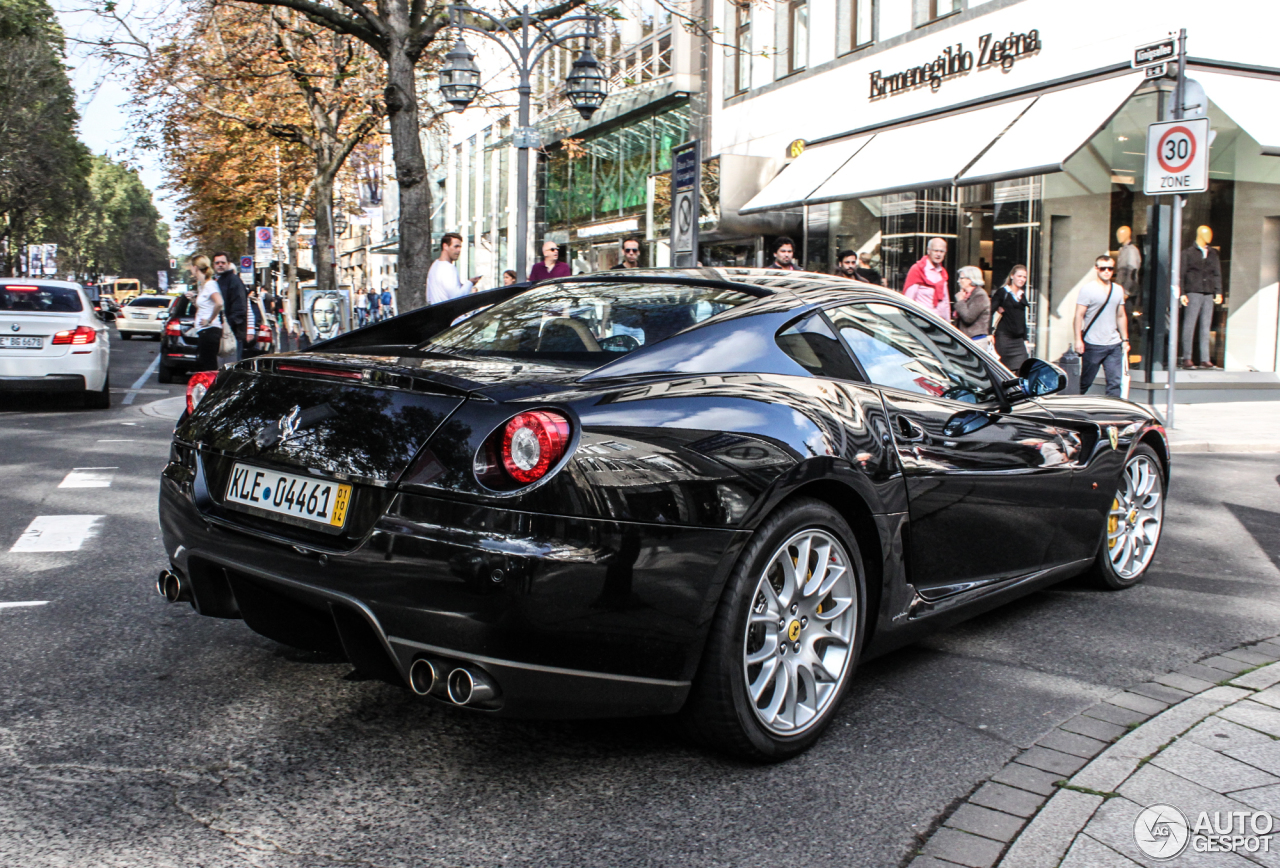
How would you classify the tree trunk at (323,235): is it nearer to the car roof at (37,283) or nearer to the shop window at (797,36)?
the shop window at (797,36)

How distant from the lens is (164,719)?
3.45m

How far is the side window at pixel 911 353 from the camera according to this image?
387 cm

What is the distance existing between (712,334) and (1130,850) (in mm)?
1699

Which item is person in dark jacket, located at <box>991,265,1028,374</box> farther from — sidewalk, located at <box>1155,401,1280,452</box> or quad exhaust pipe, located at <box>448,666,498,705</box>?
quad exhaust pipe, located at <box>448,666,498,705</box>

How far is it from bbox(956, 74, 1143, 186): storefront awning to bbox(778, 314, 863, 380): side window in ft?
41.3

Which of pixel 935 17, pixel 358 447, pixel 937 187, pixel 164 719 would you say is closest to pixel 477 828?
pixel 358 447

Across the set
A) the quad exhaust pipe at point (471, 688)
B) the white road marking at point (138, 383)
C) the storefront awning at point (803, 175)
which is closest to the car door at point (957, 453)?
the quad exhaust pipe at point (471, 688)

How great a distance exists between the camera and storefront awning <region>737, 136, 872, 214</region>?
2077 cm

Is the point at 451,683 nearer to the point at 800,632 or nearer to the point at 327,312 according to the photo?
the point at 800,632

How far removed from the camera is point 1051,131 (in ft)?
51.7

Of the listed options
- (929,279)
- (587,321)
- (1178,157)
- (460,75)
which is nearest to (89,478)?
(587,321)

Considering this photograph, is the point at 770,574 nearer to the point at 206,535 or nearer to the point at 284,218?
the point at 206,535

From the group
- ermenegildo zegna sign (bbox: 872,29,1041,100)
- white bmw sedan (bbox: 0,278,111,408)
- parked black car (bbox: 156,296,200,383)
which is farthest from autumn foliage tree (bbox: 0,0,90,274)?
ermenegildo zegna sign (bbox: 872,29,1041,100)

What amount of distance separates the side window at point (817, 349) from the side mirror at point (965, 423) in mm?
439
